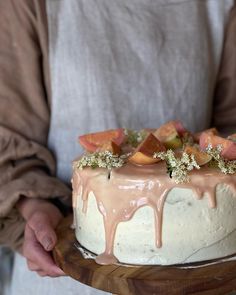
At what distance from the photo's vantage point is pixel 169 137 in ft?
2.76

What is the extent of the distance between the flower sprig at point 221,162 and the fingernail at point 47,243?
9.6 inches

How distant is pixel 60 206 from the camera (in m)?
1.01

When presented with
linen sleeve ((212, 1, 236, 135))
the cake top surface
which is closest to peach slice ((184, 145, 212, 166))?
the cake top surface

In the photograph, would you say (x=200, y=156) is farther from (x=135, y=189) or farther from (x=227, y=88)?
(x=227, y=88)

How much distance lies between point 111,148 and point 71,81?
23 centimetres

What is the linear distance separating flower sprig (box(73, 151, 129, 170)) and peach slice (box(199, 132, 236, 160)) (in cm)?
11

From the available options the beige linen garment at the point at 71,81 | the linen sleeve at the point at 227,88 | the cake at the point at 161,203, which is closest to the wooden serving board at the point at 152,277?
the cake at the point at 161,203

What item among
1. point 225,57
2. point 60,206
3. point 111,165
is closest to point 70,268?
point 111,165

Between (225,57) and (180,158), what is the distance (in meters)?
0.44

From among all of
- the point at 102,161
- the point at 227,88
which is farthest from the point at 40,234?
the point at 227,88

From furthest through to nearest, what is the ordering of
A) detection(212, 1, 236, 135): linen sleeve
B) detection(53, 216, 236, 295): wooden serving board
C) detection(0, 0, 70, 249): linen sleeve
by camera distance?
detection(212, 1, 236, 135): linen sleeve
detection(0, 0, 70, 249): linen sleeve
detection(53, 216, 236, 295): wooden serving board

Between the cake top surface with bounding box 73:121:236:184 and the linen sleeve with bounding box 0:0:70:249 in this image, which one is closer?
the cake top surface with bounding box 73:121:236:184

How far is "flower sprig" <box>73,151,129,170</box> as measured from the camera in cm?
76

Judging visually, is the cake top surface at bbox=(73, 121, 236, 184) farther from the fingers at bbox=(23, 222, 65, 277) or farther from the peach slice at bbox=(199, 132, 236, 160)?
the fingers at bbox=(23, 222, 65, 277)
